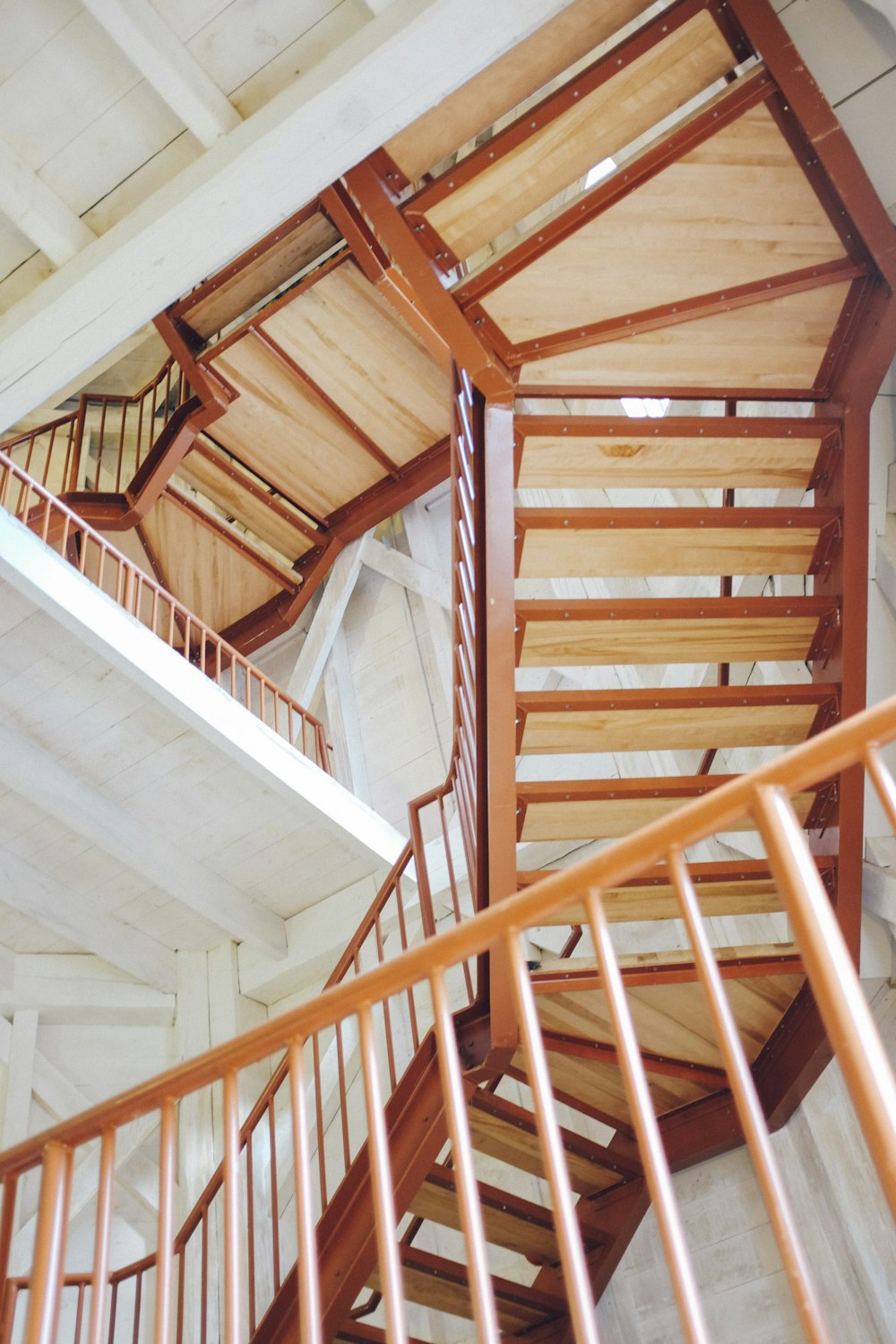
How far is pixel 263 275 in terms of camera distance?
9.35 m

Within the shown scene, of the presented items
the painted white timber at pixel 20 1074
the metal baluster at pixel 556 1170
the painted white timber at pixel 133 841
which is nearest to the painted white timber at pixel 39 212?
the metal baluster at pixel 556 1170

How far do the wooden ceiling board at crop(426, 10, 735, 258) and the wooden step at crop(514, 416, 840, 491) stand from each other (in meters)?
0.81

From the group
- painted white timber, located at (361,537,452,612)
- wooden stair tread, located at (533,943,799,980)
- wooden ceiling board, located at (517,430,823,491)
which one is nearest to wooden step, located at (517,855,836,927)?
wooden stair tread, located at (533,943,799,980)

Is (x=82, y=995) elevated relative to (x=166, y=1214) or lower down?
elevated

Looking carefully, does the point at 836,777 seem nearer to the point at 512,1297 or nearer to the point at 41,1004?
the point at 512,1297

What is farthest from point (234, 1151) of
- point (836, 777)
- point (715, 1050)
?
point (715, 1050)

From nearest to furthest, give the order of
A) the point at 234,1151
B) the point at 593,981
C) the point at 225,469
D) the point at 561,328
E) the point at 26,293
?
the point at 234,1151 < the point at 26,293 < the point at 561,328 < the point at 593,981 < the point at 225,469

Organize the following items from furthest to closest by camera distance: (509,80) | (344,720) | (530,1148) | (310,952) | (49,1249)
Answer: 1. (344,720)
2. (310,952)
3. (530,1148)
4. (509,80)
5. (49,1249)

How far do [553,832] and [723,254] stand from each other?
2.68 meters

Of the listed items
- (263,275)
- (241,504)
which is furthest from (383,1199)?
(241,504)

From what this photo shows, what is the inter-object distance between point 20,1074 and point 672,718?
6.26 m

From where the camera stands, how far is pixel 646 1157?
1710mm

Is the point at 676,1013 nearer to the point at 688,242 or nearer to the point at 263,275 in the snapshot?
the point at 688,242

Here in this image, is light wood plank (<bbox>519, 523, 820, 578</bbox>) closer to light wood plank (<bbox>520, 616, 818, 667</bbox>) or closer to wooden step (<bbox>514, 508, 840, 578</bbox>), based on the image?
wooden step (<bbox>514, 508, 840, 578</bbox>)
